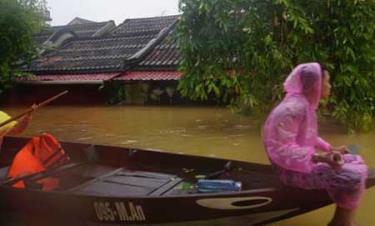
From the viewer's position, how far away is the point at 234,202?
139 inches

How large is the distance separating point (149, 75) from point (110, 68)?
5.19ft

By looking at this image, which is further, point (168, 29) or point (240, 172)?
point (168, 29)

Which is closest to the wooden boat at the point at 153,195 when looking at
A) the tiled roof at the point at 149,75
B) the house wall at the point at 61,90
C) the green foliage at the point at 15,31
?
the tiled roof at the point at 149,75

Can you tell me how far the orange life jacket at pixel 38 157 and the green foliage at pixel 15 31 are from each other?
1039cm

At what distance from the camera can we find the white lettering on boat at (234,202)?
3500mm

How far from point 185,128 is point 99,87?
17.4 feet

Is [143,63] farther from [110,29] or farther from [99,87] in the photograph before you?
[110,29]

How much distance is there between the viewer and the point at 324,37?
845 centimetres

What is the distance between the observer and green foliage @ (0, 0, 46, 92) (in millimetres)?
14578

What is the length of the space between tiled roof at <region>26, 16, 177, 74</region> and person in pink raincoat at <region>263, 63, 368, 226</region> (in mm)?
11462

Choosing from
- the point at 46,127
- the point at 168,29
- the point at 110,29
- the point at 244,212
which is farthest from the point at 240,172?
the point at 110,29

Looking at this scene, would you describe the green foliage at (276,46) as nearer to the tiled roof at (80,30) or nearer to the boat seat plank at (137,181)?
the boat seat plank at (137,181)

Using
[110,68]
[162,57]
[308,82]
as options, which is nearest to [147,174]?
[308,82]

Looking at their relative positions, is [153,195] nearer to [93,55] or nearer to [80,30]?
[93,55]
